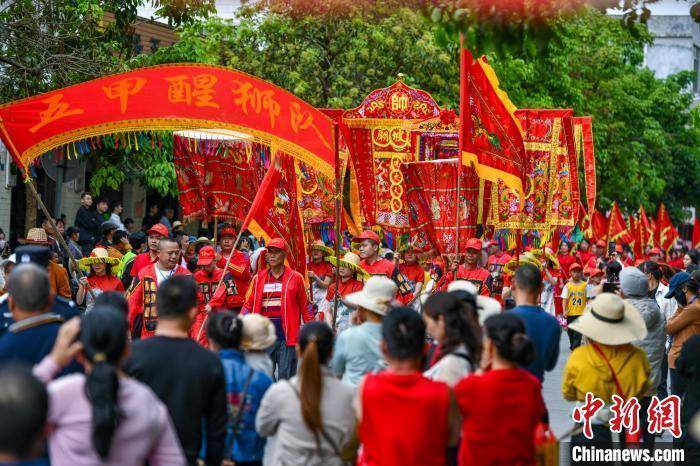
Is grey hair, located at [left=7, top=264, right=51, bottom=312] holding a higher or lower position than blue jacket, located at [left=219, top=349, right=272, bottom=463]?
higher

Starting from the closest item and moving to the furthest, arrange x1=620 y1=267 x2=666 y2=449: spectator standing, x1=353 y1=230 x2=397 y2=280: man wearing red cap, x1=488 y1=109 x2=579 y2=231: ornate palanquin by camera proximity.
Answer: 1. x1=620 y1=267 x2=666 y2=449: spectator standing
2. x1=353 y1=230 x2=397 y2=280: man wearing red cap
3. x1=488 y1=109 x2=579 y2=231: ornate palanquin

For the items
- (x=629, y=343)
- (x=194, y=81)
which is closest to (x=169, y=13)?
(x=194, y=81)

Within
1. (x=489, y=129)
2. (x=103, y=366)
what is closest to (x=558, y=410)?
(x=489, y=129)

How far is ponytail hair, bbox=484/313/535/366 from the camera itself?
19.5 feet

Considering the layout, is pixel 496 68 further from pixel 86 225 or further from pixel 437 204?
pixel 437 204

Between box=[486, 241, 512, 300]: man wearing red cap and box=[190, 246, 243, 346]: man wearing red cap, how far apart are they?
320 centimetres

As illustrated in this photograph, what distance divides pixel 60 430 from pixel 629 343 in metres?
4.31

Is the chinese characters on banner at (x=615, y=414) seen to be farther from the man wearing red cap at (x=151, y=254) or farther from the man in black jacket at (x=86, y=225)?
the man in black jacket at (x=86, y=225)

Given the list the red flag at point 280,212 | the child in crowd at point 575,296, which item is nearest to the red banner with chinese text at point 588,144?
the child in crowd at point 575,296

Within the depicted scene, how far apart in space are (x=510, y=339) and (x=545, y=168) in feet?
37.7

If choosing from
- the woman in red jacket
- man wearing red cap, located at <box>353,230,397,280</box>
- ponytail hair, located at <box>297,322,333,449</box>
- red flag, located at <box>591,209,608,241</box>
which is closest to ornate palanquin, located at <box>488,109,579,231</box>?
man wearing red cap, located at <box>353,230,397,280</box>

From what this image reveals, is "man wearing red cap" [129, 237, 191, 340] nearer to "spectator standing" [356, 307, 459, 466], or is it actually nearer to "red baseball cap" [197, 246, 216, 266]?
"red baseball cap" [197, 246, 216, 266]

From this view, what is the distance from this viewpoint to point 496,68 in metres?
30.7

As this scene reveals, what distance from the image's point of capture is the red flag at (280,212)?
37.0 feet
